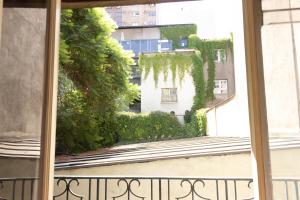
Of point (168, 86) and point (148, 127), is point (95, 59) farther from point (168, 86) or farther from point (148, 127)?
point (168, 86)

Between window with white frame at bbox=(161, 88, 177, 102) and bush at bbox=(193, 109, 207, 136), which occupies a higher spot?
window with white frame at bbox=(161, 88, 177, 102)

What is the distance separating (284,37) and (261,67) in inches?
4.8

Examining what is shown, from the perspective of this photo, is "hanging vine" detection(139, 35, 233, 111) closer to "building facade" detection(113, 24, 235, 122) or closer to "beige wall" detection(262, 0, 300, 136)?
"building facade" detection(113, 24, 235, 122)

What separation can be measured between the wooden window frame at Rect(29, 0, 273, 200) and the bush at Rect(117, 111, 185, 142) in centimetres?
806

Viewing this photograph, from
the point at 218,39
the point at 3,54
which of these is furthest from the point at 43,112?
the point at 218,39

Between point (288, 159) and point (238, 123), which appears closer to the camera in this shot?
point (288, 159)

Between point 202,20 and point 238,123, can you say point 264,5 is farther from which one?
point 202,20

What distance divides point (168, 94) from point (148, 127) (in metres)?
2.62

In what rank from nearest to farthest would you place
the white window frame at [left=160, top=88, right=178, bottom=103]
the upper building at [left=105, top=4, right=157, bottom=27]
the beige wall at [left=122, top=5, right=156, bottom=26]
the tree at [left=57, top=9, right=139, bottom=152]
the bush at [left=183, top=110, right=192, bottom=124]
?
1. the tree at [left=57, top=9, right=139, bottom=152]
2. the bush at [left=183, top=110, right=192, bottom=124]
3. the white window frame at [left=160, top=88, right=178, bottom=103]
4. the upper building at [left=105, top=4, right=157, bottom=27]
5. the beige wall at [left=122, top=5, right=156, bottom=26]

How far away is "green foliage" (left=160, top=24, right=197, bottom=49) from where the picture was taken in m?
12.7

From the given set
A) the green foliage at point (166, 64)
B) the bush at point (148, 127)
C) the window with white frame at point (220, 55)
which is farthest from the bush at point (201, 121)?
the window with white frame at point (220, 55)

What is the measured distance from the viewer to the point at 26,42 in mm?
1215

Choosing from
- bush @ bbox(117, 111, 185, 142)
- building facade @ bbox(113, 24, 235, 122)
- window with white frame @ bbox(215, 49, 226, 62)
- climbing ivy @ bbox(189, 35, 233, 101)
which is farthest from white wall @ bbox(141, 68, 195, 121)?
window with white frame @ bbox(215, 49, 226, 62)

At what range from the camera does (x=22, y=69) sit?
1.19 m
